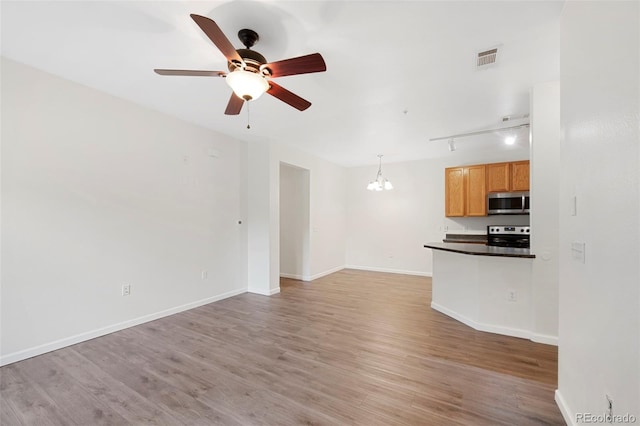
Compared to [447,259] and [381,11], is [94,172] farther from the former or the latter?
[447,259]

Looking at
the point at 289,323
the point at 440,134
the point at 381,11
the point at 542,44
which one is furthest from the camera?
the point at 440,134

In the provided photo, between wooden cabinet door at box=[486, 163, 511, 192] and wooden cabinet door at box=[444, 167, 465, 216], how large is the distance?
0.47 m

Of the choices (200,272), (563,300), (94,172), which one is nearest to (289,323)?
(200,272)

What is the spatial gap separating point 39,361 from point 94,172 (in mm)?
1892

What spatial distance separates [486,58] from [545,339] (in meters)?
2.87

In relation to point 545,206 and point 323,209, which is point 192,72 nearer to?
point 545,206

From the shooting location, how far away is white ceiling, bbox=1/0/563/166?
1.73 meters

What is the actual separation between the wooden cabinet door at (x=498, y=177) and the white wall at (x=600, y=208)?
12.1 feet

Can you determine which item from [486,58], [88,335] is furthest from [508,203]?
[88,335]

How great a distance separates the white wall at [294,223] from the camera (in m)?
5.54

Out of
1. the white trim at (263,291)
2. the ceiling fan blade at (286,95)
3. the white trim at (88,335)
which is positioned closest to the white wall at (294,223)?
the white trim at (263,291)

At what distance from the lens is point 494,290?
2.96 m

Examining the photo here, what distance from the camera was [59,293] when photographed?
258 cm

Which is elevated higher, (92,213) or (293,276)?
(92,213)
